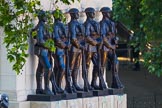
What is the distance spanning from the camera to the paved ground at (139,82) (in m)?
34.2

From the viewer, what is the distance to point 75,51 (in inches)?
714

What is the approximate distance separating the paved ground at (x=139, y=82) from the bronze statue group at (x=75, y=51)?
13303 millimetres

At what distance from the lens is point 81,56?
1848cm

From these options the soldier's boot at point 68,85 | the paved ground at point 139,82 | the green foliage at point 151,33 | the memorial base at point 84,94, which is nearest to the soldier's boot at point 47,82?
the soldier's boot at point 68,85

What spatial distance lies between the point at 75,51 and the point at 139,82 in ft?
64.2

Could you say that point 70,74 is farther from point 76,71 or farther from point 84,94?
point 84,94

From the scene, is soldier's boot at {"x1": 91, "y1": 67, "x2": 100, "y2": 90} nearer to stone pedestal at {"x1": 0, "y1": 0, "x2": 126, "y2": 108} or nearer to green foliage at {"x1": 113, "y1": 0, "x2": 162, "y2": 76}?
stone pedestal at {"x1": 0, "y1": 0, "x2": 126, "y2": 108}

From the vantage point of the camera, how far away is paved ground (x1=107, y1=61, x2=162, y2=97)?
34.2 m

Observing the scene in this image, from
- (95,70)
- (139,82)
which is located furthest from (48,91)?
(139,82)

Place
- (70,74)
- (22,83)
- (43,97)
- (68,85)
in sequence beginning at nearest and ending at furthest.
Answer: (43,97) → (22,83) → (68,85) → (70,74)

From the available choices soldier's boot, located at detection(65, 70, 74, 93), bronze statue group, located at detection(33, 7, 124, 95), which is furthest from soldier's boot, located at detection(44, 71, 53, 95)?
soldier's boot, located at detection(65, 70, 74, 93)

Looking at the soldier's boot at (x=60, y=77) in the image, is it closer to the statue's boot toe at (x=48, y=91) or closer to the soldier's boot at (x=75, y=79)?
the statue's boot toe at (x=48, y=91)

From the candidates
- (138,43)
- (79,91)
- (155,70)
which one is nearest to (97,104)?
(79,91)

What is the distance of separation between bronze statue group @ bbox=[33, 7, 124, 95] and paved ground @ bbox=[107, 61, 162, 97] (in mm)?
13303
